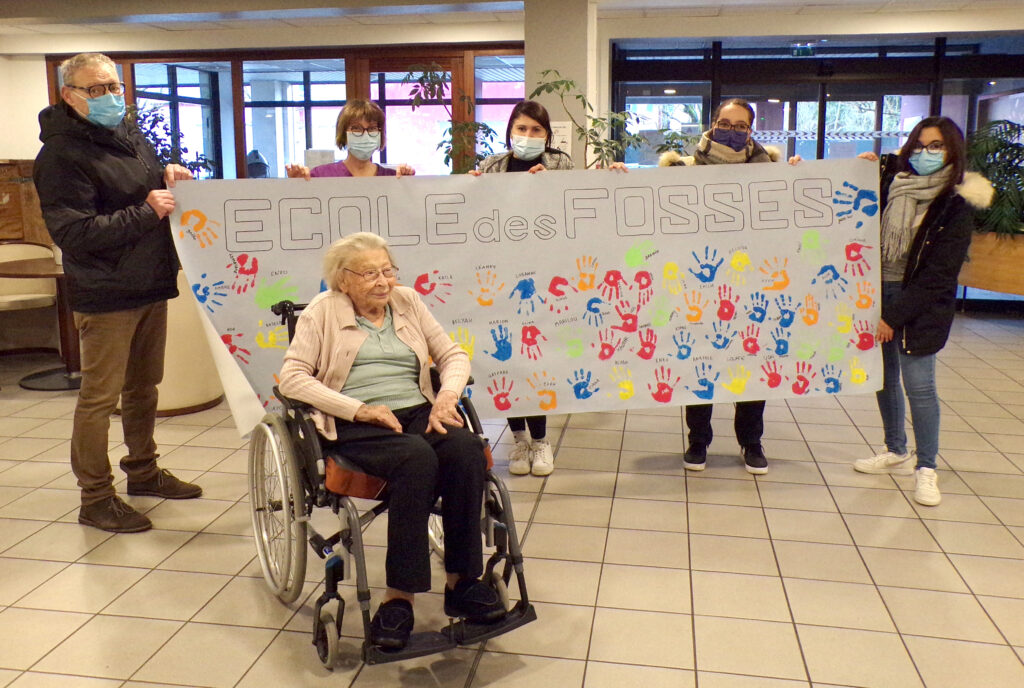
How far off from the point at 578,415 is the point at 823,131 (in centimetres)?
529

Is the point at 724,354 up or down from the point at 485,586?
up

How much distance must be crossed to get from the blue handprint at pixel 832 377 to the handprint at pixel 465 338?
1.38 meters

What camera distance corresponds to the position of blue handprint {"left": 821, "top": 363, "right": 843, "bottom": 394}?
11.3ft

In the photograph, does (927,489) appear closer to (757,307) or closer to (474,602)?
(757,307)

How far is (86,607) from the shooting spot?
2486mm

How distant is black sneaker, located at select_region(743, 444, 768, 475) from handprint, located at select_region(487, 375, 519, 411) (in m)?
1.03

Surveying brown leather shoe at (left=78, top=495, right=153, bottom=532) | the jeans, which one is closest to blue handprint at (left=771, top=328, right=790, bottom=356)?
the jeans

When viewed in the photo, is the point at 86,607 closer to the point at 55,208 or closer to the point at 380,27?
the point at 55,208

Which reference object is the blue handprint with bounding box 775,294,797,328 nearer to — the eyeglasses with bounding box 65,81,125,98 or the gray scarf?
the gray scarf

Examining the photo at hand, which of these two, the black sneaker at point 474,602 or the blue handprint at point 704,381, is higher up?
the blue handprint at point 704,381

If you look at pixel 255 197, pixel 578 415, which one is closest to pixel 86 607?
pixel 255 197

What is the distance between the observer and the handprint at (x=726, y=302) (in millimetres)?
3381

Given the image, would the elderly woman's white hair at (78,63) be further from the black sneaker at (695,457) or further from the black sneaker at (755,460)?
the black sneaker at (755,460)

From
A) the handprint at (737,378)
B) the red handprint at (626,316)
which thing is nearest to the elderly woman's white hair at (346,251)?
the red handprint at (626,316)
